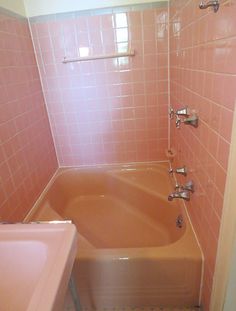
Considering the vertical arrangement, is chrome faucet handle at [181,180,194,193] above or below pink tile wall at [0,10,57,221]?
below

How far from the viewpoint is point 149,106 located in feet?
5.96

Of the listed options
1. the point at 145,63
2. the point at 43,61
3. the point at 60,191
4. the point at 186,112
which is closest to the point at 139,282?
the point at 186,112

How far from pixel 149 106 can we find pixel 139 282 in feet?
4.24

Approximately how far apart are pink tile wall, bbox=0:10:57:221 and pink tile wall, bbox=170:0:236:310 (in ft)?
3.43

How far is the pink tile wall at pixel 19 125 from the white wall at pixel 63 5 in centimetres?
13

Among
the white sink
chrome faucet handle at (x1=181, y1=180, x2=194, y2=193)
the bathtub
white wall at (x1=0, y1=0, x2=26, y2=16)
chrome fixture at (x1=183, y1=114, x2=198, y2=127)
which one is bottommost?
the bathtub

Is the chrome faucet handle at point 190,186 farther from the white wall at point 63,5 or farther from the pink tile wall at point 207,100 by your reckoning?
the white wall at point 63,5

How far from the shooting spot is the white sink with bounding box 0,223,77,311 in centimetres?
62

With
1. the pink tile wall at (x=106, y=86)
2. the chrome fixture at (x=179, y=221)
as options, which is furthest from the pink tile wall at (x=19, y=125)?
the chrome fixture at (x=179, y=221)

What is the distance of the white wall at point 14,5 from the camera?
1.35 meters

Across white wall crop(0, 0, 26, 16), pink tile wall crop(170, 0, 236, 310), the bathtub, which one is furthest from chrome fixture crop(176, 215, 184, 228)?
white wall crop(0, 0, 26, 16)

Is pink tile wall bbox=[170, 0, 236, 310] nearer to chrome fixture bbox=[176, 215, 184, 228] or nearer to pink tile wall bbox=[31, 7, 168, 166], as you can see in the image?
chrome fixture bbox=[176, 215, 184, 228]

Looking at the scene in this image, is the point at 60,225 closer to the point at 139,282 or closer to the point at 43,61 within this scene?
the point at 139,282

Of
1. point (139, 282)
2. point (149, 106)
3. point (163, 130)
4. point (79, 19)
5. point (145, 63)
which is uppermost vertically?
point (79, 19)
